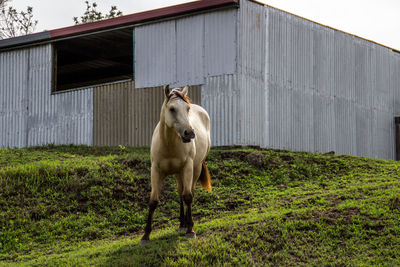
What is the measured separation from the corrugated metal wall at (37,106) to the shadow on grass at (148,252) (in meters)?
10.1

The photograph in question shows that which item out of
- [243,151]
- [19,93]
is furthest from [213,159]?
[19,93]

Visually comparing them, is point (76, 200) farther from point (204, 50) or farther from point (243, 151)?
point (204, 50)

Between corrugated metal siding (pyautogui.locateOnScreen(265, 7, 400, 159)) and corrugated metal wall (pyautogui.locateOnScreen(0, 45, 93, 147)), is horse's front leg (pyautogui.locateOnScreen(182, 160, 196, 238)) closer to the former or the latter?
corrugated metal siding (pyautogui.locateOnScreen(265, 7, 400, 159))

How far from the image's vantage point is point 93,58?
23438 mm

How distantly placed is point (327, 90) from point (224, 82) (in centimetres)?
428

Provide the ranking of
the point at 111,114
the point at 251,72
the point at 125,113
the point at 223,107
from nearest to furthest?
the point at 223,107 → the point at 251,72 → the point at 125,113 → the point at 111,114

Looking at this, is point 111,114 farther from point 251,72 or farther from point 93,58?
point 93,58

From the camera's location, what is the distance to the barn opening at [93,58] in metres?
19.3

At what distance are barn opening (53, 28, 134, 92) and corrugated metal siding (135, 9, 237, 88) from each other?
119 centimetres

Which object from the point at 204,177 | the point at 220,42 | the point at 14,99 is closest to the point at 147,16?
the point at 220,42

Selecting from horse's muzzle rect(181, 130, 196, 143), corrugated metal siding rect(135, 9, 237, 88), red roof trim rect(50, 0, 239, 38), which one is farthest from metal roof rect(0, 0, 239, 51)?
horse's muzzle rect(181, 130, 196, 143)

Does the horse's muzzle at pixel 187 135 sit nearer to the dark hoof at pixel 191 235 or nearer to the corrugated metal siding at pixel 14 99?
the dark hoof at pixel 191 235

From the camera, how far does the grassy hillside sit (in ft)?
25.7

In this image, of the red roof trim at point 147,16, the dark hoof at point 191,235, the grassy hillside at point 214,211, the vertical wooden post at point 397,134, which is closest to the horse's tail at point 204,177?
the grassy hillside at point 214,211
